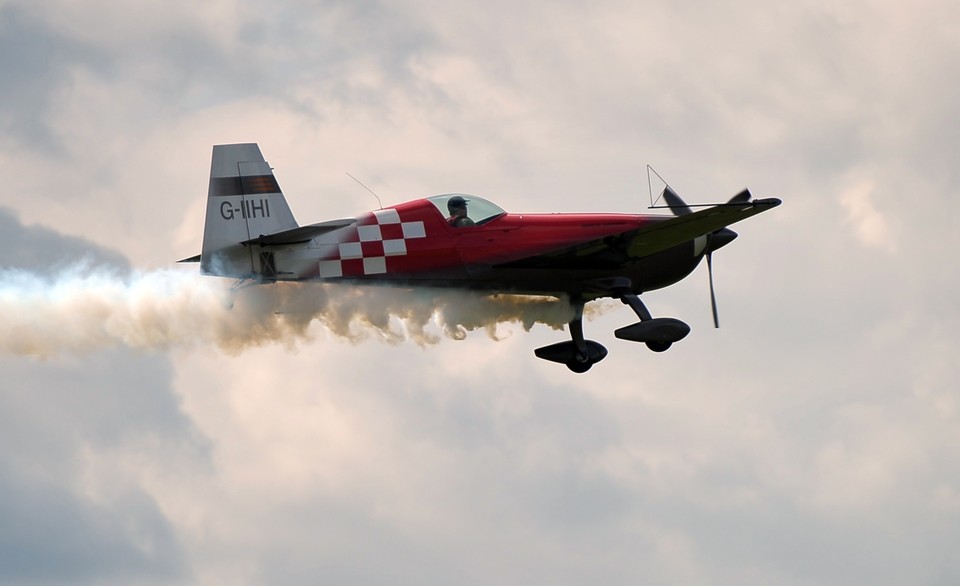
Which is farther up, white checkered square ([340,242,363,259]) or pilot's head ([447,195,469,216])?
pilot's head ([447,195,469,216])

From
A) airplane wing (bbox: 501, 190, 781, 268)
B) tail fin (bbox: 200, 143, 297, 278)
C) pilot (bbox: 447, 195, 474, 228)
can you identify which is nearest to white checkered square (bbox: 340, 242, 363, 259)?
tail fin (bbox: 200, 143, 297, 278)

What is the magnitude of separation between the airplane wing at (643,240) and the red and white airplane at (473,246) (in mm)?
20

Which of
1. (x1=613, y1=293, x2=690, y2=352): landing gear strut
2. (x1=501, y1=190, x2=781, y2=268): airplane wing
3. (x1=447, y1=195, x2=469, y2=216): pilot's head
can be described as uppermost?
(x1=447, y1=195, x2=469, y2=216): pilot's head

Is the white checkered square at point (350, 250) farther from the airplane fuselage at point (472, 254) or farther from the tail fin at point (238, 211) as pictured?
the tail fin at point (238, 211)

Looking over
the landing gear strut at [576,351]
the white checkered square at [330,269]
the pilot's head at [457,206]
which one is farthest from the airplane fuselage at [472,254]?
the landing gear strut at [576,351]

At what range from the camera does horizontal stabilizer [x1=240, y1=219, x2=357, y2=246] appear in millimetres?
28344

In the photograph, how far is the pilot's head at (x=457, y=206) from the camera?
29.7m

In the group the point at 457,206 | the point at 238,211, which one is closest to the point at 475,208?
the point at 457,206

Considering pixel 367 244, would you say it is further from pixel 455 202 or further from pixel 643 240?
pixel 643 240

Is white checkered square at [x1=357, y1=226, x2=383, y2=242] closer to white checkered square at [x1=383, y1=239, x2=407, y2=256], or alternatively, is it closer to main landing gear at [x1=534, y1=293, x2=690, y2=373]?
white checkered square at [x1=383, y1=239, x2=407, y2=256]

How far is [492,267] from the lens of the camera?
29969mm

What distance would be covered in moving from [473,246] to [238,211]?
11.1 feet

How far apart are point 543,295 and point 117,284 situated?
6.07 metres

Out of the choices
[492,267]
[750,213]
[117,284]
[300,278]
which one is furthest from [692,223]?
[117,284]
